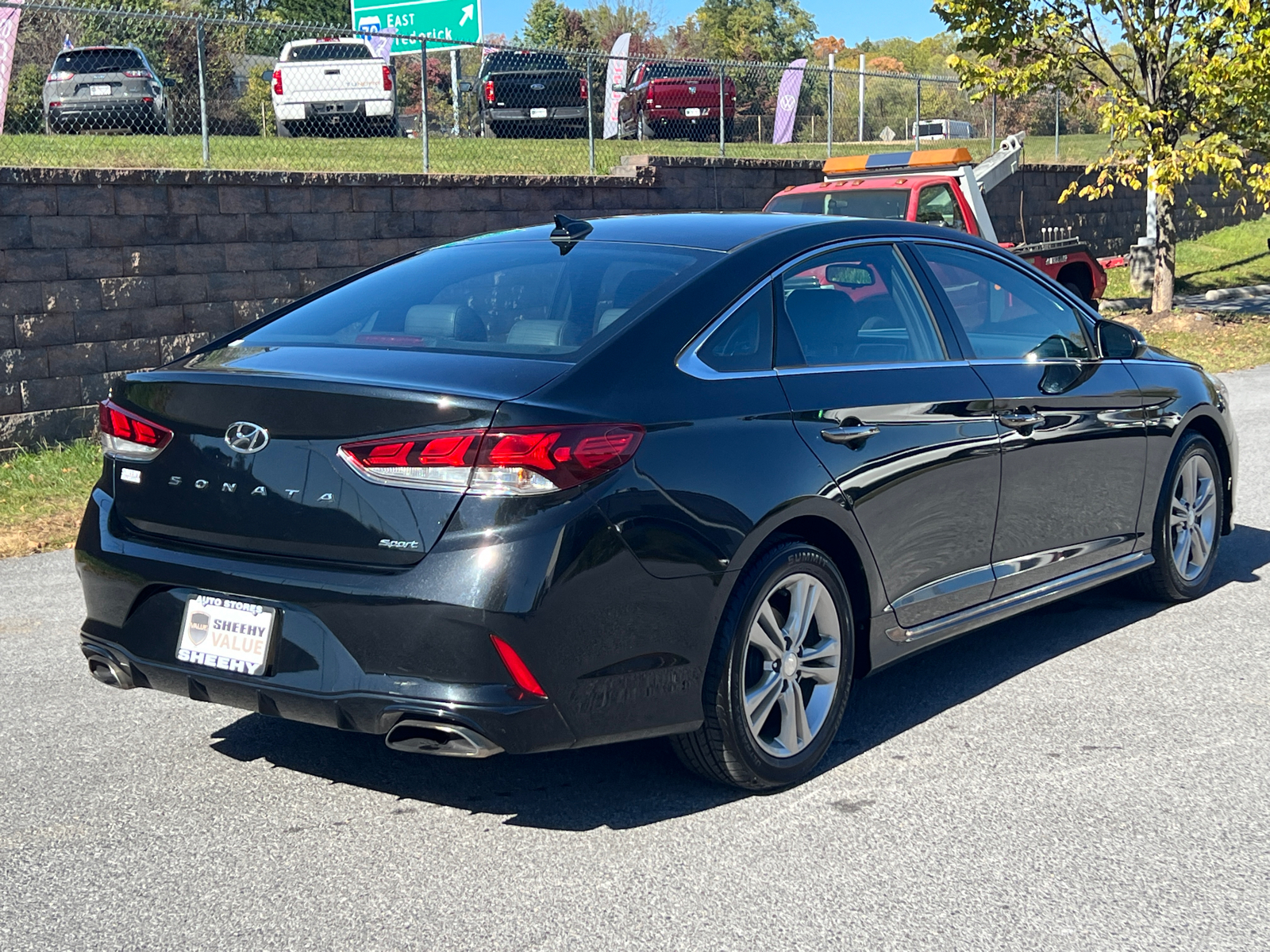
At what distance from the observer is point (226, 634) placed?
3.79 metres

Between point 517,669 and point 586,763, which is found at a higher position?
point 517,669

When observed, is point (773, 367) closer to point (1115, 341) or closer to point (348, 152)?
point (1115, 341)

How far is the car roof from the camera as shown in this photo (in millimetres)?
4605

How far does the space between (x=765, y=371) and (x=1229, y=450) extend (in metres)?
3.22

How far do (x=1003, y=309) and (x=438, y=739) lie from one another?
116 inches

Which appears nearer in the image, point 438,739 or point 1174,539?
point 438,739

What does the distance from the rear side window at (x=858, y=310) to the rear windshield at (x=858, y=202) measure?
30.4 feet

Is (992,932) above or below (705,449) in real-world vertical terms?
below

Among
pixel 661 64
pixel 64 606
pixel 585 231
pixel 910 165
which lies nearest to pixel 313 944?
pixel 585 231

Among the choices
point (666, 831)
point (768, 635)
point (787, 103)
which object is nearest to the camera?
point (666, 831)

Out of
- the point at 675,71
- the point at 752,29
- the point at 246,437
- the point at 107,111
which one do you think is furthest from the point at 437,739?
the point at 752,29

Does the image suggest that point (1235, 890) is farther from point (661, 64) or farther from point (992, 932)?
point (661, 64)

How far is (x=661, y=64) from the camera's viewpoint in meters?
17.6

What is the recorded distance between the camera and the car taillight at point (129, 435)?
158 inches
